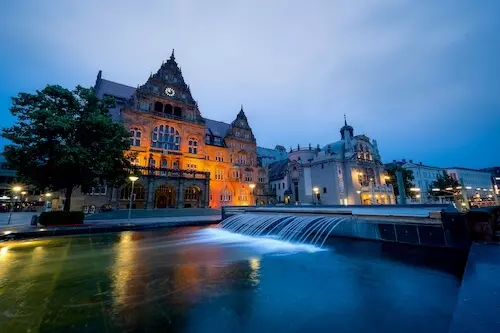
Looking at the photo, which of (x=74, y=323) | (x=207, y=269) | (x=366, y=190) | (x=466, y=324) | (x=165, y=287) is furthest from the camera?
(x=366, y=190)

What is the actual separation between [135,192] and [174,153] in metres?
9.09

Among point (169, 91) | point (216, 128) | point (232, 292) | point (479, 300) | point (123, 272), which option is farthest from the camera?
point (216, 128)

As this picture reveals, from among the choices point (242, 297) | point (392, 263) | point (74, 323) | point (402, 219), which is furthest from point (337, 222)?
point (74, 323)

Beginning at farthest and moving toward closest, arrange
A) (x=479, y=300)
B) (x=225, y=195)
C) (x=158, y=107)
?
(x=225, y=195) < (x=158, y=107) < (x=479, y=300)

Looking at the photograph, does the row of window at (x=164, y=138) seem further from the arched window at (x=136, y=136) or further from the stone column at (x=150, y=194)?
the stone column at (x=150, y=194)

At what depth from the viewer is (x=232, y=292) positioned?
15.6 ft

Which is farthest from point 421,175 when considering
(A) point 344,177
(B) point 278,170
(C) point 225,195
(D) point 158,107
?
(D) point 158,107

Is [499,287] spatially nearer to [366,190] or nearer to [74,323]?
[74,323]

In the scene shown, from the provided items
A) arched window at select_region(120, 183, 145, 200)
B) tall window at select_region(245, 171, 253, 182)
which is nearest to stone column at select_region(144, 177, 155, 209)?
arched window at select_region(120, 183, 145, 200)

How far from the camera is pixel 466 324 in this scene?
8.43 ft

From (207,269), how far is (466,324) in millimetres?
5780

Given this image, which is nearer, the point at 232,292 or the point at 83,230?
the point at 232,292

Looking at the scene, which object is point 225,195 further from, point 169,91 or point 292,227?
point 292,227

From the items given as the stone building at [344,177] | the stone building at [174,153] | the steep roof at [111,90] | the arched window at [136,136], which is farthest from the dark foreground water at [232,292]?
the steep roof at [111,90]
